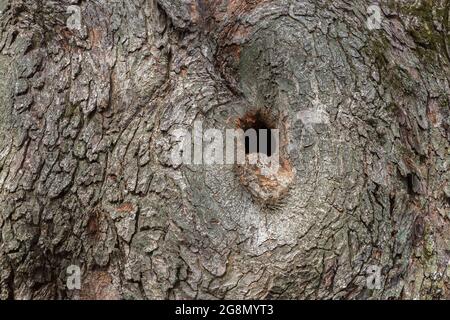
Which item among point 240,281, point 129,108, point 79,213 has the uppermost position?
point 129,108

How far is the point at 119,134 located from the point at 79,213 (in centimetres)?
34

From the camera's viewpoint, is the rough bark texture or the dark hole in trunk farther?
the dark hole in trunk

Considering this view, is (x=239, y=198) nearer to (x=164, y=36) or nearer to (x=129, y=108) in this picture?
(x=129, y=108)

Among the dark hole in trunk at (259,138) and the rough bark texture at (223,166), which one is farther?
the dark hole in trunk at (259,138)

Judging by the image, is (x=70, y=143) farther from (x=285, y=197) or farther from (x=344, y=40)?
(x=344, y=40)

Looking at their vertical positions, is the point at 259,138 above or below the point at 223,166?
above

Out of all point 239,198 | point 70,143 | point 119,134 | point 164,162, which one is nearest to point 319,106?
point 239,198

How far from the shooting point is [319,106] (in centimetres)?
217

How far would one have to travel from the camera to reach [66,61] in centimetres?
233

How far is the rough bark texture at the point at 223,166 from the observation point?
2117 mm

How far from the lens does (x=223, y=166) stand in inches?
84.7

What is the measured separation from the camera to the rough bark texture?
2117 millimetres

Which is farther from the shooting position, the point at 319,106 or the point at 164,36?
the point at 164,36

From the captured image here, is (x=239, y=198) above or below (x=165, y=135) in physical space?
below
